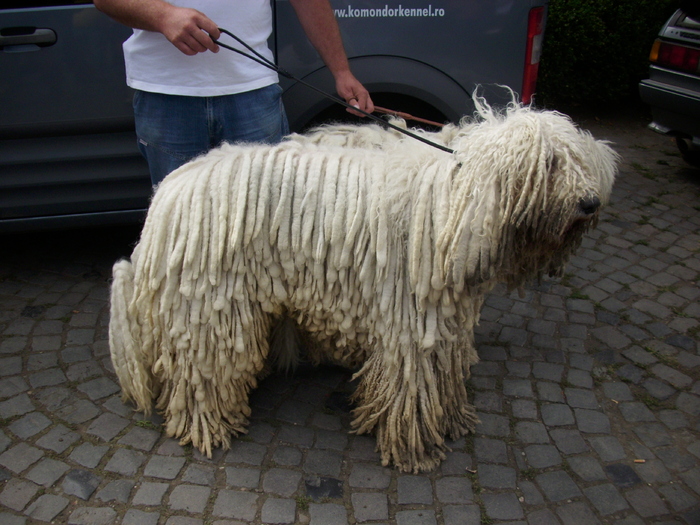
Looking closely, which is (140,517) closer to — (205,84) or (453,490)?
(453,490)

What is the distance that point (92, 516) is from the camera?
2.57m

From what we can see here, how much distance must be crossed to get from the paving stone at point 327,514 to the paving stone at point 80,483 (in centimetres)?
94

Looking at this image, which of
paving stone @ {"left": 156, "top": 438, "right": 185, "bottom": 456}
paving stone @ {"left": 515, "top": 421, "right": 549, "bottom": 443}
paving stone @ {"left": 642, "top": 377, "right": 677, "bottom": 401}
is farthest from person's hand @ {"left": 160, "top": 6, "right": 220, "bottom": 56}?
paving stone @ {"left": 642, "top": 377, "right": 677, "bottom": 401}

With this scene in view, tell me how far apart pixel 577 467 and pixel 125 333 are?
6.90 ft

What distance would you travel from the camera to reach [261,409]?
3.18 meters

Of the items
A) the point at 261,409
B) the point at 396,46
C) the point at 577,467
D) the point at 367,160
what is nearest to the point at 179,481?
the point at 261,409

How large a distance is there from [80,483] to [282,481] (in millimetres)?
862

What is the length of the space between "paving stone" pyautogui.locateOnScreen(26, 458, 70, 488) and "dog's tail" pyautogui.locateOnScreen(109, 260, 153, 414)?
0.42 metres

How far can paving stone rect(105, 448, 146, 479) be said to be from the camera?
279 centimetres

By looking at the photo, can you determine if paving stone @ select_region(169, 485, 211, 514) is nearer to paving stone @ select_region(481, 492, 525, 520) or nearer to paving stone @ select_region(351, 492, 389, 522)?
paving stone @ select_region(351, 492, 389, 522)

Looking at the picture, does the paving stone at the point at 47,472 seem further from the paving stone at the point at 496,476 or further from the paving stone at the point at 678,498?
the paving stone at the point at 678,498

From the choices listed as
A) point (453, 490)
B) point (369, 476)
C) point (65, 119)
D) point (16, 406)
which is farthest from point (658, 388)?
point (65, 119)

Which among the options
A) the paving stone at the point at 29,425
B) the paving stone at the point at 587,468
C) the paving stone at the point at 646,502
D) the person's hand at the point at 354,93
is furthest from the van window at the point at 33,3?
the paving stone at the point at 646,502

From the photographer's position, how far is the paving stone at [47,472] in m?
2.73
